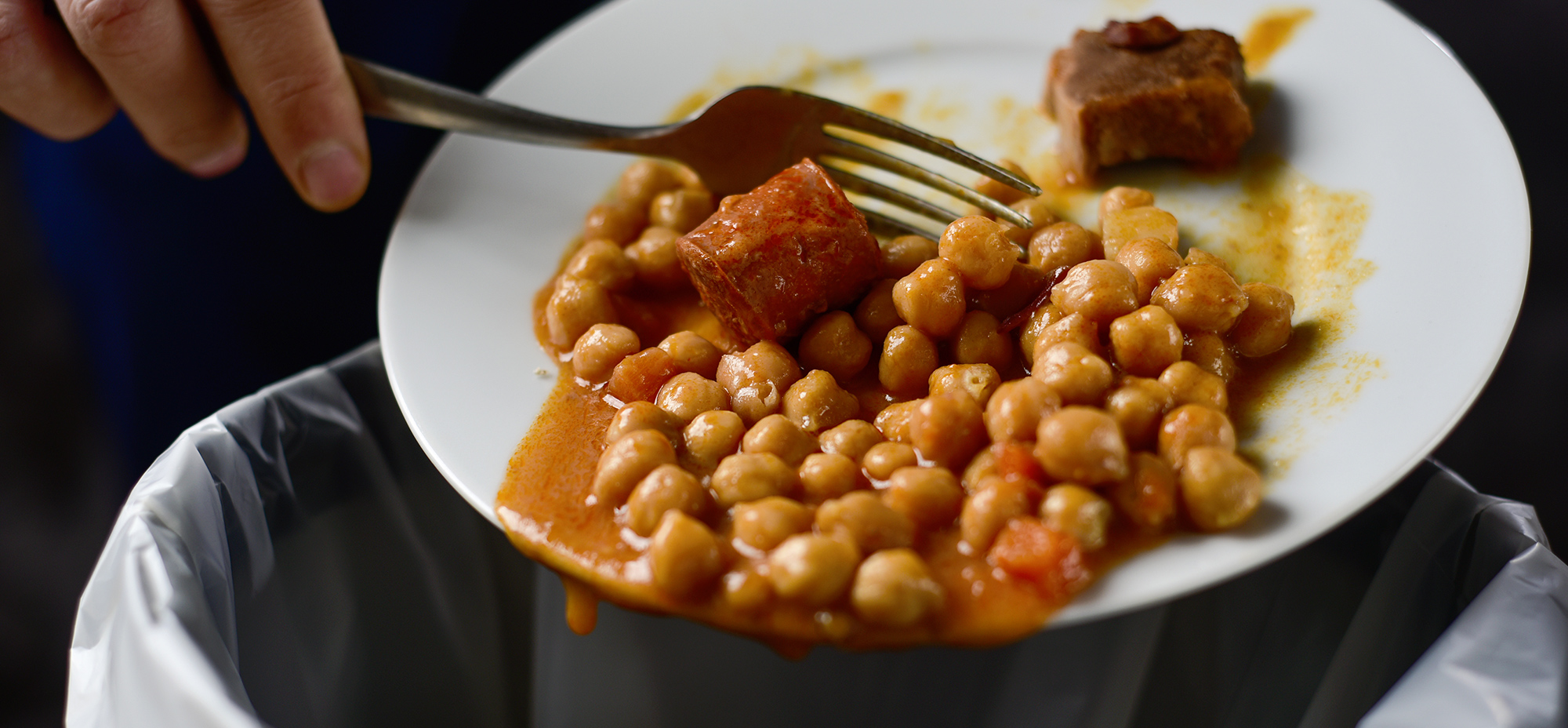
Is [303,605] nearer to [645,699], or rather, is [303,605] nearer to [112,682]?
[112,682]

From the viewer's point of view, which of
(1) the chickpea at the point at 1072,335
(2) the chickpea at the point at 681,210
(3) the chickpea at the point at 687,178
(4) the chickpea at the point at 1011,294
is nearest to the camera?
(1) the chickpea at the point at 1072,335

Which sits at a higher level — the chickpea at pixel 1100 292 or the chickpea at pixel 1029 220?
the chickpea at pixel 1100 292

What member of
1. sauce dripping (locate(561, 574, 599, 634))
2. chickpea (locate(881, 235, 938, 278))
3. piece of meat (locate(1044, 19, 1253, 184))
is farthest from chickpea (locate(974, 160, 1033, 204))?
sauce dripping (locate(561, 574, 599, 634))

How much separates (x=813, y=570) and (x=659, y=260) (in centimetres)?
92

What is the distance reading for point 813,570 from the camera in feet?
4.84

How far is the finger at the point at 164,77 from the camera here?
6.49 feet

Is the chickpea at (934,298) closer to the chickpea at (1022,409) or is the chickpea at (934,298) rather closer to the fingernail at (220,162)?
the chickpea at (1022,409)

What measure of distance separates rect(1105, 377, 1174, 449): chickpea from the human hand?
5.26 ft

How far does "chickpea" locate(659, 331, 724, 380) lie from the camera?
198 centimetres

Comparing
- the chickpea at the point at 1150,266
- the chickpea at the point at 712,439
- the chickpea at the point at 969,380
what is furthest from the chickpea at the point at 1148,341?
the chickpea at the point at 712,439

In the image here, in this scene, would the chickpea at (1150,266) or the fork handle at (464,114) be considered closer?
the chickpea at (1150,266)

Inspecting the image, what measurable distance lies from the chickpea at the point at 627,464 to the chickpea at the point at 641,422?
64 mm

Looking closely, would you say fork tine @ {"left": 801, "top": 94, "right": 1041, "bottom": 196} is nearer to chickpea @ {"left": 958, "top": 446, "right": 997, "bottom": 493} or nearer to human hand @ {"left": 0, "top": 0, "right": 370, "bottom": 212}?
chickpea @ {"left": 958, "top": 446, "right": 997, "bottom": 493}

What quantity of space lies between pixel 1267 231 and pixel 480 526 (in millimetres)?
1753
